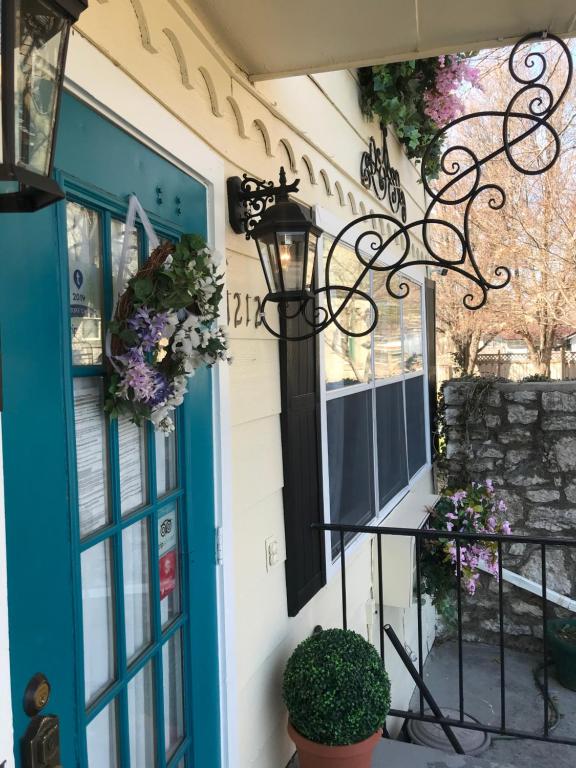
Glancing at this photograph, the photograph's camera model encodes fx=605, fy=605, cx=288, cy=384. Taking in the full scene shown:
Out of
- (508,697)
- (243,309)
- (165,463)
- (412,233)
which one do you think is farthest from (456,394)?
(165,463)

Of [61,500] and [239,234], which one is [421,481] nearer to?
[239,234]

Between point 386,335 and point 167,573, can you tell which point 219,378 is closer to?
point 167,573

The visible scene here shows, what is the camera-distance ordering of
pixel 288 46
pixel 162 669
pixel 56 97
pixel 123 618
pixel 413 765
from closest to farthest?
pixel 56 97, pixel 123 618, pixel 162 669, pixel 288 46, pixel 413 765

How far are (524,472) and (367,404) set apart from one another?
7.21ft

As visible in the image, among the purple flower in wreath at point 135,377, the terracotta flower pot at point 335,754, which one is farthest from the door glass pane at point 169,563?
the terracotta flower pot at point 335,754

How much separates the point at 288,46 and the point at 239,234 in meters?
0.59

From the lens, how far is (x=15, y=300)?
101 cm

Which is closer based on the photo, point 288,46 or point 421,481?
point 288,46

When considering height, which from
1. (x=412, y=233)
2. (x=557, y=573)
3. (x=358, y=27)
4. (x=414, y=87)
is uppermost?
(x=414, y=87)

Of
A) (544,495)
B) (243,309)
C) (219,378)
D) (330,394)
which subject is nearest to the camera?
(219,378)

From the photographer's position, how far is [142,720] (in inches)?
56.6

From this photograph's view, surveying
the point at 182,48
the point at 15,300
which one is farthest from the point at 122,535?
the point at 182,48

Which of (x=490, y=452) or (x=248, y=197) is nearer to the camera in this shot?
(x=248, y=197)

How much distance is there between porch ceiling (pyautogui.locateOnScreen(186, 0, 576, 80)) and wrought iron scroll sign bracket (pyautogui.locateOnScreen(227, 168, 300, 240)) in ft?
1.27
